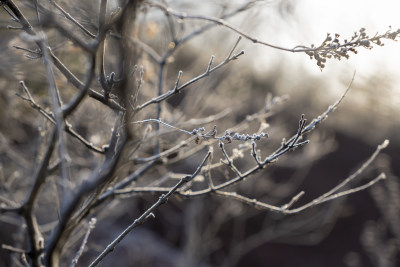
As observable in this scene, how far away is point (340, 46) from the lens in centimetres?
124

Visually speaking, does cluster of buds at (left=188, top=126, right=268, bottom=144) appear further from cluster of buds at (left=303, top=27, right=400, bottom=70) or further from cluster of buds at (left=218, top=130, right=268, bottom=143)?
cluster of buds at (left=303, top=27, right=400, bottom=70)

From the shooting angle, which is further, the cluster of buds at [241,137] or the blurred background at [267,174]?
the blurred background at [267,174]

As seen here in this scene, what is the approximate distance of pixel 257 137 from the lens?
4.17ft

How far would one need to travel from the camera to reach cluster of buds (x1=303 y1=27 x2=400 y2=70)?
4.00 ft

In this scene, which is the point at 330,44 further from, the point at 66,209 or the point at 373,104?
the point at 373,104

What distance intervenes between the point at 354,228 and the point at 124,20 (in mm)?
8647

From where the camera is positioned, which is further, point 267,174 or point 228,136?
point 267,174

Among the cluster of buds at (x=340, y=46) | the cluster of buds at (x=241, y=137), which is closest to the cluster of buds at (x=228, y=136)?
the cluster of buds at (x=241, y=137)

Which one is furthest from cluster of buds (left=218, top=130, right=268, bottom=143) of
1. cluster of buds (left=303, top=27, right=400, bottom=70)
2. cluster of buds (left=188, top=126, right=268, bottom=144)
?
cluster of buds (left=303, top=27, right=400, bottom=70)

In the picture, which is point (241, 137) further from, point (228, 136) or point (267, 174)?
point (267, 174)

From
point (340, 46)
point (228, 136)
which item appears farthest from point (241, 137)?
point (340, 46)

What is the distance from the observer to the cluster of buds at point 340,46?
4.00 ft

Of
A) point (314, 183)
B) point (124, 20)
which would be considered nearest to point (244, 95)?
point (314, 183)

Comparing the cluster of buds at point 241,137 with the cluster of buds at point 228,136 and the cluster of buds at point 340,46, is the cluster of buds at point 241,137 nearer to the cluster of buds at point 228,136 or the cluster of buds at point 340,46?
the cluster of buds at point 228,136
